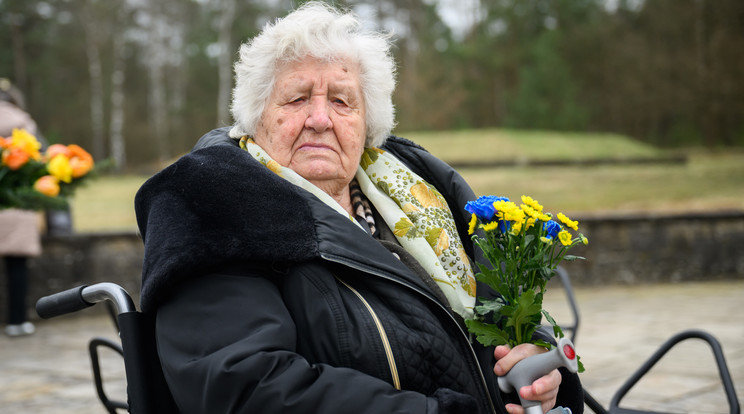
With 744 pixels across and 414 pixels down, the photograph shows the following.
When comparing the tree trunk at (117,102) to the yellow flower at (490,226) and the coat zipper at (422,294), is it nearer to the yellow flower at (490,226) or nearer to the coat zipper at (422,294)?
the coat zipper at (422,294)

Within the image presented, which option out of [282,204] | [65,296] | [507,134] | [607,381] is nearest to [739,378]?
[607,381]

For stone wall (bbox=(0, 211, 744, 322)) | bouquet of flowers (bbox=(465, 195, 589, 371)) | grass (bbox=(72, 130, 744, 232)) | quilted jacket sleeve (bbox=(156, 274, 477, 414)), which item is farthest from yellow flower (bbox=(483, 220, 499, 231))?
grass (bbox=(72, 130, 744, 232))

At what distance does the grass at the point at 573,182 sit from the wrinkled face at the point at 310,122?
8562 mm

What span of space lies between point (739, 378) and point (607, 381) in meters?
0.73

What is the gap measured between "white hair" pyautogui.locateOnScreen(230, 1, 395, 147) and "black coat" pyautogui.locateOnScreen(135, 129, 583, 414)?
0.39 m

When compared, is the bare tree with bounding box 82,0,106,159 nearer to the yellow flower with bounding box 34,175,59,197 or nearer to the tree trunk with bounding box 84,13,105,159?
the tree trunk with bounding box 84,13,105,159

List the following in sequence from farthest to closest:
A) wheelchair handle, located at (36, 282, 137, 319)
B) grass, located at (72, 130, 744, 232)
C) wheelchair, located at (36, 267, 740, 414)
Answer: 1. grass, located at (72, 130, 744, 232)
2. wheelchair handle, located at (36, 282, 137, 319)
3. wheelchair, located at (36, 267, 740, 414)

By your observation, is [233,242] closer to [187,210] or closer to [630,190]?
[187,210]

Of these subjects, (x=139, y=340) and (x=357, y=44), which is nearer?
(x=139, y=340)

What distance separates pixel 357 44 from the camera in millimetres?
2246

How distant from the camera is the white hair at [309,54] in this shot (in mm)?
2150

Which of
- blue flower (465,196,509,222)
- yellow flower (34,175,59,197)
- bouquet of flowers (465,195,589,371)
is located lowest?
yellow flower (34,175,59,197)

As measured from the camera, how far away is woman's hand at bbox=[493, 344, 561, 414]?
172 cm

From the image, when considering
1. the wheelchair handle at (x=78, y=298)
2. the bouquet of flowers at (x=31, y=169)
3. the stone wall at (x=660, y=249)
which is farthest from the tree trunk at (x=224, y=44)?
the wheelchair handle at (x=78, y=298)
